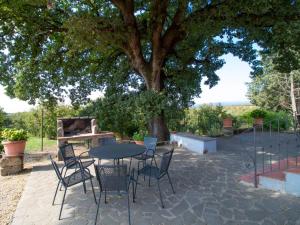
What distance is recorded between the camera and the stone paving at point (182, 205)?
388 centimetres

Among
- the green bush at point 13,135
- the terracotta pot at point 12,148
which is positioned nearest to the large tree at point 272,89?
the green bush at point 13,135

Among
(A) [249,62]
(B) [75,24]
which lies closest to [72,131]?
(B) [75,24]

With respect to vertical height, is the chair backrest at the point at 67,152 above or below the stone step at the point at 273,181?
above

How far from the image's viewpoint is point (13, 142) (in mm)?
7117

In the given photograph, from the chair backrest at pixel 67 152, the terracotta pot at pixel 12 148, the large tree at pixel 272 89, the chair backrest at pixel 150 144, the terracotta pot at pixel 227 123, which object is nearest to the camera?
the chair backrest at pixel 67 152

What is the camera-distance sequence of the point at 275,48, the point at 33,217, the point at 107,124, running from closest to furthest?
the point at 33,217, the point at 275,48, the point at 107,124

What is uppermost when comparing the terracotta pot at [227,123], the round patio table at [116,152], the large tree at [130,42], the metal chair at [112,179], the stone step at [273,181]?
the large tree at [130,42]

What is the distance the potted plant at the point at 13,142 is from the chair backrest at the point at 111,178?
14.6 ft

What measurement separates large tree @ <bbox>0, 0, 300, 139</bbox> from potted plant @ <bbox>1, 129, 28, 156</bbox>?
347cm

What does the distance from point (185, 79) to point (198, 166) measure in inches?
212

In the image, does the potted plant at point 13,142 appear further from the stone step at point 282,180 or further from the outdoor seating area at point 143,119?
the stone step at point 282,180

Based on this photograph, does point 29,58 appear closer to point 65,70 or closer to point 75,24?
point 65,70

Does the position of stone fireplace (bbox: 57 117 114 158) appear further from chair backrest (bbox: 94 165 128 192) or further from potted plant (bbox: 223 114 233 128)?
potted plant (bbox: 223 114 233 128)

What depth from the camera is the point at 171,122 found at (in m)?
10.9
